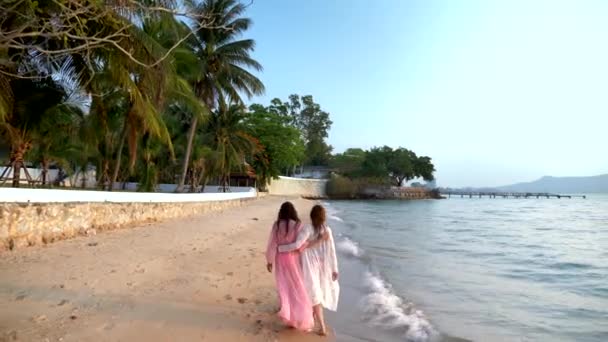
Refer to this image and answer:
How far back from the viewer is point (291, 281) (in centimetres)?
454

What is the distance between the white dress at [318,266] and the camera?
177 inches

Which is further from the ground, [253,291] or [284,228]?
[284,228]

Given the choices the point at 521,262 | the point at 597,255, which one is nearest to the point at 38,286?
the point at 521,262

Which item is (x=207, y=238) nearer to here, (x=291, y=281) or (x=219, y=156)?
(x=291, y=281)

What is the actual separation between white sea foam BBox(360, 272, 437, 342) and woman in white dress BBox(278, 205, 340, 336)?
4.65 ft

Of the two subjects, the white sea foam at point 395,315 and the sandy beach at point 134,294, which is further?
the white sea foam at point 395,315

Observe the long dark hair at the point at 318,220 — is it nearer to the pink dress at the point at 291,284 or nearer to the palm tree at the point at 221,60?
the pink dress at the point at 291,284

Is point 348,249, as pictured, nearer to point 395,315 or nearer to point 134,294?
point 395,315

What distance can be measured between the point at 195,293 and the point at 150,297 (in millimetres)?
620

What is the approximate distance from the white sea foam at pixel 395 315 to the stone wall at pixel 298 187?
158 ft

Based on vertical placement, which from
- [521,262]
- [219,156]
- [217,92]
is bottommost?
[521,262]

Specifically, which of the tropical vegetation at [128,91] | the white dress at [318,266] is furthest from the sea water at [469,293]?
the tropical vegetation at [128,91]

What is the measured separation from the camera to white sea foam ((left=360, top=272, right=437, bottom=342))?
5.55 m

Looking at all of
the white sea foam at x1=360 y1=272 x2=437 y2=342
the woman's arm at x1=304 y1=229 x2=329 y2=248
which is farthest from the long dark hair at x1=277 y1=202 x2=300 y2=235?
the white sea foam at x1=360 y1=272 x2=437 y2=342
